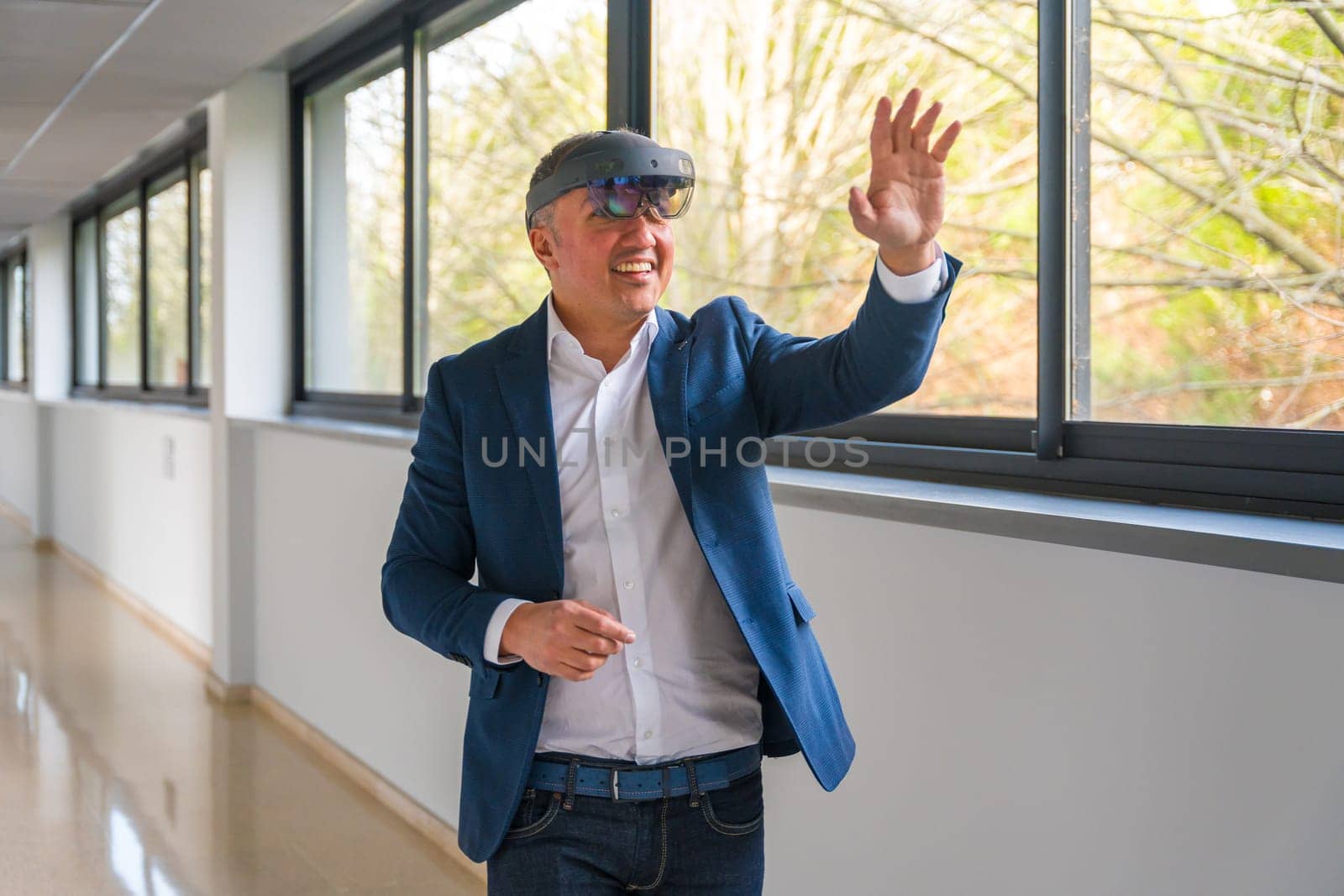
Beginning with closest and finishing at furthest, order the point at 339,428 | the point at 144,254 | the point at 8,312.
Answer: the point at 339,428 < the point at 144,254 < the point at 8,312

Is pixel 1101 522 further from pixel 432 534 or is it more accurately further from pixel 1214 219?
pixel 432 534

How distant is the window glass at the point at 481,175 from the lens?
4.34m

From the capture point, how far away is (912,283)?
1.27m

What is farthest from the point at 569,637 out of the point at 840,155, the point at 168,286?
the point at 168,286

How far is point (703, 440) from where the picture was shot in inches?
58.4

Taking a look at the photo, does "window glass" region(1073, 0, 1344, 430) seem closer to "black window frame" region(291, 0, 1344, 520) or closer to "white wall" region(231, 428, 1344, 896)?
"black window frame" region(291, 0, 1344, 520)

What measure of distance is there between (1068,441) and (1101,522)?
0.44 m

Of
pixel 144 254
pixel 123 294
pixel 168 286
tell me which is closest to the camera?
pixel 168 286

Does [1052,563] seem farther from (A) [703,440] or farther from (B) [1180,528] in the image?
(A) [703,440]

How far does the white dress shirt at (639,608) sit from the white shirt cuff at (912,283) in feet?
1.20

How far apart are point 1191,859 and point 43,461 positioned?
9892 mm

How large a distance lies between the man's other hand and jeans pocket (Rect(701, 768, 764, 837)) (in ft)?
0.88

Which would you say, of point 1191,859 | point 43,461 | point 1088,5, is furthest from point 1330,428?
point 43,461

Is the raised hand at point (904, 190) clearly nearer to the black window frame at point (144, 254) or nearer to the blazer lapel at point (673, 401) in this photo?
the blazer lapel at point (673, 401)
